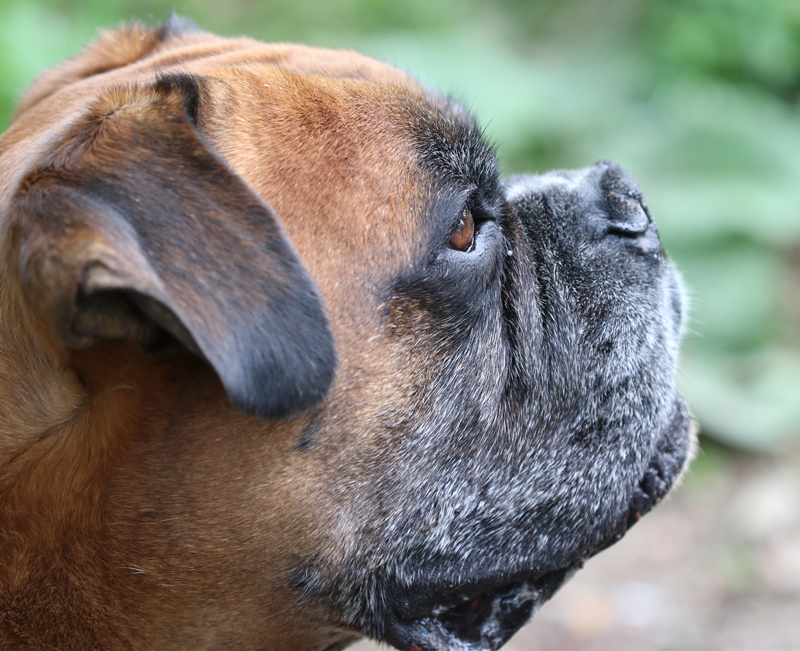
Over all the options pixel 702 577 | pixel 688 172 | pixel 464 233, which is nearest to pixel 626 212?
pixel 464 233

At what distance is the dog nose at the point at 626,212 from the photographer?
2416mm

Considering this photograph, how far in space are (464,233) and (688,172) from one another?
4495 millimetres

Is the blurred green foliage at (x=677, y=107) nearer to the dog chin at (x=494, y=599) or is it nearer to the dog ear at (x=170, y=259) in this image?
the dog chin at (x=494, y=599)

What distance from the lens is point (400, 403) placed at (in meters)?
1.99

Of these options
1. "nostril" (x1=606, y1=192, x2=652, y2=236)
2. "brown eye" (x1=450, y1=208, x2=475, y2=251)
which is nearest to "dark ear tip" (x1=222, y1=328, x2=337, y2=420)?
"brown eye" (x1=450, y1=208, x2=475, y2=251)

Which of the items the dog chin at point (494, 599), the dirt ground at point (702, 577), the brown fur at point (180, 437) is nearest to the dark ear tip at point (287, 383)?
the brown fur at point (180, 437)

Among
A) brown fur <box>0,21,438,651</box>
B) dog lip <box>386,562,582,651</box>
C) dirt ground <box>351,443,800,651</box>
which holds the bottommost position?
dirt ground <box>351,443,800,651</box>

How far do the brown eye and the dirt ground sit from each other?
2.70m

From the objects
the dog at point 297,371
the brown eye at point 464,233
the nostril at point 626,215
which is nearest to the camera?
the dog at point 297,371

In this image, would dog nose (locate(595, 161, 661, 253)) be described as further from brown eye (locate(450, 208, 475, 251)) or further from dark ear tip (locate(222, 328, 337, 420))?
dark ear tip (locate(222, 328, 337, 420))

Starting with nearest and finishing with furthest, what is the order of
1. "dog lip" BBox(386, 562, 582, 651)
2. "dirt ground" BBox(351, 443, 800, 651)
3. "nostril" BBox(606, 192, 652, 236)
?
1. "dog lip" BBox(386, 562, 582, 651)
2. "nostril" BBox(606, 192, 652, 236)
3. "dirt ground" BBox(351, 443, 800, 651)

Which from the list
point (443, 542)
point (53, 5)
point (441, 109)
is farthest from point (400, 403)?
point (53, 5)

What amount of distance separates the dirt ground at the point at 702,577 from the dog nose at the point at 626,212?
2.38 m

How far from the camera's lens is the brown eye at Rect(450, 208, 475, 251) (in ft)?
6.68
